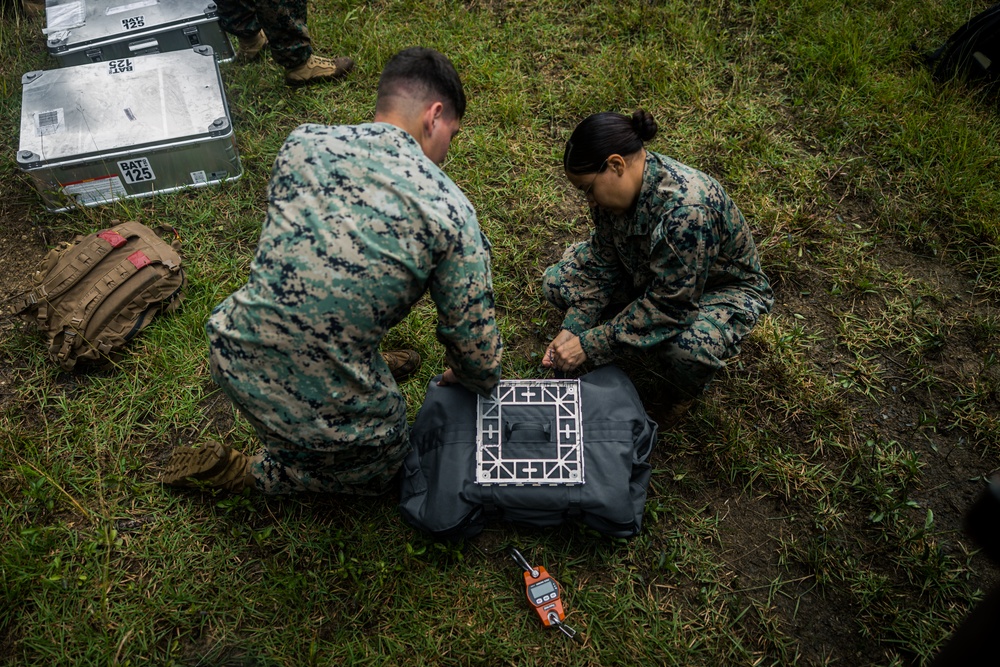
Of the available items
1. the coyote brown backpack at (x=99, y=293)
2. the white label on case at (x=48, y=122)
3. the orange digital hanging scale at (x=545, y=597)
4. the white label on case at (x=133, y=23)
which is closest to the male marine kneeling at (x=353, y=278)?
the orange digital hanging scale at (x=545, y=597)

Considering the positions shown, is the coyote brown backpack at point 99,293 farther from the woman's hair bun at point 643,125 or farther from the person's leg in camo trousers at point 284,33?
the woman's hair bun at point 643,125

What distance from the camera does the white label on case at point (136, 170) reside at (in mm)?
3623

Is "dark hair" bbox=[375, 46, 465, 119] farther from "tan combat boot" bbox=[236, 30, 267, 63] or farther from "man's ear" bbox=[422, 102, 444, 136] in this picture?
"tan combat boot" bbox=[236, 30, 267, 63]

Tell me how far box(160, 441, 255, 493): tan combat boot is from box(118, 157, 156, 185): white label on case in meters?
1.73

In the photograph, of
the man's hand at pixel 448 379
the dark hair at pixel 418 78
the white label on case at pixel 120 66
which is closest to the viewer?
the dark hair at pixel 418 78

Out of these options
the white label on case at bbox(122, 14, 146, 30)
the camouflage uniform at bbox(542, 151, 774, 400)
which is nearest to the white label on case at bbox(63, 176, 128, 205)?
the white label on case at bbox(122, 14, 146, 30)

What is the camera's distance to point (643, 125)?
8.28ft

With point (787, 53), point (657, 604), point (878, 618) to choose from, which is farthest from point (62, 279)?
point (787, 53)

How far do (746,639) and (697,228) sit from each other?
1591 mm

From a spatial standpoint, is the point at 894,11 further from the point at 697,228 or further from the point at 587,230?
the point at 697,228

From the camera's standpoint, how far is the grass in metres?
2.57

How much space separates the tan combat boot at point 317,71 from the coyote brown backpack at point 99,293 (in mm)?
1588

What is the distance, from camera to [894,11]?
15.4 feet

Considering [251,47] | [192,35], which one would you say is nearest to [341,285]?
[192,35]
